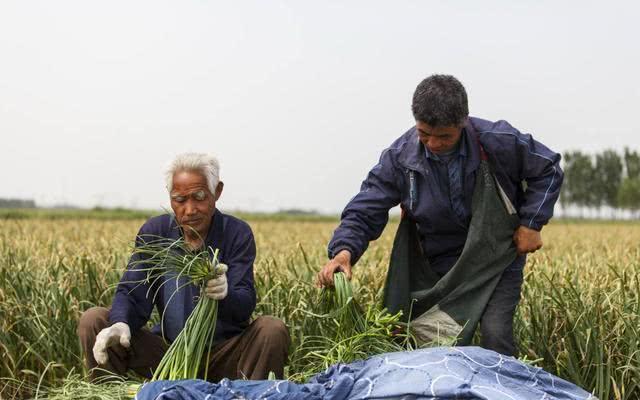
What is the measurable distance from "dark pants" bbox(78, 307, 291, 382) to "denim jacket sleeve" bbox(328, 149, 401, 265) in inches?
20.6

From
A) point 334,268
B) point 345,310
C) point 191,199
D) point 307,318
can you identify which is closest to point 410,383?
point 345,310

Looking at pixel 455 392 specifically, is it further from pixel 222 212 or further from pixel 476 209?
pixel 222 212

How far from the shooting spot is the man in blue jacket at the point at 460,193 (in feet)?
11.5

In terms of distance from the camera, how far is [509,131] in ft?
11.6

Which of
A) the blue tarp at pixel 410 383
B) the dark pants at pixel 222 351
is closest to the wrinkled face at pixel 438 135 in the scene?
the blue tarp at pixel 410 383

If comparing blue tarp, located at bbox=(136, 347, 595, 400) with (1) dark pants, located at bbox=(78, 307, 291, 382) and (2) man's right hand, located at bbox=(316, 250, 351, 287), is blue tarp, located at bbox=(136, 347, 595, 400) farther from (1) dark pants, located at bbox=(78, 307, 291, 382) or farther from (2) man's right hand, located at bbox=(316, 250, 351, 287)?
(2) man's right hand, located at bbox=(316, 250, 351, 287)

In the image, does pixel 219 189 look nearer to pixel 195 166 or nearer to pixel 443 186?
pixel 195 166

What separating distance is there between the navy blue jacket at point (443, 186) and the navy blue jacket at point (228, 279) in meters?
0.43

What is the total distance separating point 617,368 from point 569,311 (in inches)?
15.8

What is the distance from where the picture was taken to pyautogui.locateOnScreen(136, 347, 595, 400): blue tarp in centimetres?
254

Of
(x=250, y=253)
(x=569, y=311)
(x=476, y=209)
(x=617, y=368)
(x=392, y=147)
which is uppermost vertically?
(x=392, y=147)

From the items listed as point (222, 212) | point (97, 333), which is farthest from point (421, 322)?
point (97, 333)

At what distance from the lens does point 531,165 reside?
3523 mm

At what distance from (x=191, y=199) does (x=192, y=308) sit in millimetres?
516
